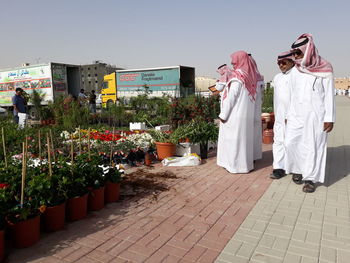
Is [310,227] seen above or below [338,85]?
below

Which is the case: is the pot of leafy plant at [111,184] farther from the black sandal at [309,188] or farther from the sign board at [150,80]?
the sign board at [150,80]

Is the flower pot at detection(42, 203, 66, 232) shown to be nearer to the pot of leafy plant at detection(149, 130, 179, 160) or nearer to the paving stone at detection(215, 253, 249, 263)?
the paving stone at detection(215, 253, 249, 263)

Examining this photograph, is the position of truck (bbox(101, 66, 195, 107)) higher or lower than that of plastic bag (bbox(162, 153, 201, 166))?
higher

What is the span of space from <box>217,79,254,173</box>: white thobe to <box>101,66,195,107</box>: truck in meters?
13.8

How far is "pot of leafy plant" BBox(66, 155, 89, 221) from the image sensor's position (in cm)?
315

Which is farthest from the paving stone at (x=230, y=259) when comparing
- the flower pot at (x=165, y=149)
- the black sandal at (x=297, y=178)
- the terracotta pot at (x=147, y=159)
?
the flower pot at (x=165, y=149)

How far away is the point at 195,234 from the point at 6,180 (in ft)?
7.04

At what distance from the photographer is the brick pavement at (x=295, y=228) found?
8.20 ft

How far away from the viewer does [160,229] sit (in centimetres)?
300

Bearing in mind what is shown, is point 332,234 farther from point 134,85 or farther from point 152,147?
point 134,85

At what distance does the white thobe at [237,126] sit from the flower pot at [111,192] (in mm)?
2193

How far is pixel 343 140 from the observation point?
333 inches

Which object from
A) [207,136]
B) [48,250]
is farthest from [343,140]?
[48,250]

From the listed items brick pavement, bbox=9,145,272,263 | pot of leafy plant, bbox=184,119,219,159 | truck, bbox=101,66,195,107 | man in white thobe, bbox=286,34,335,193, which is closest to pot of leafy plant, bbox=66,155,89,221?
brick pavement, bbox=9,145,272,263
